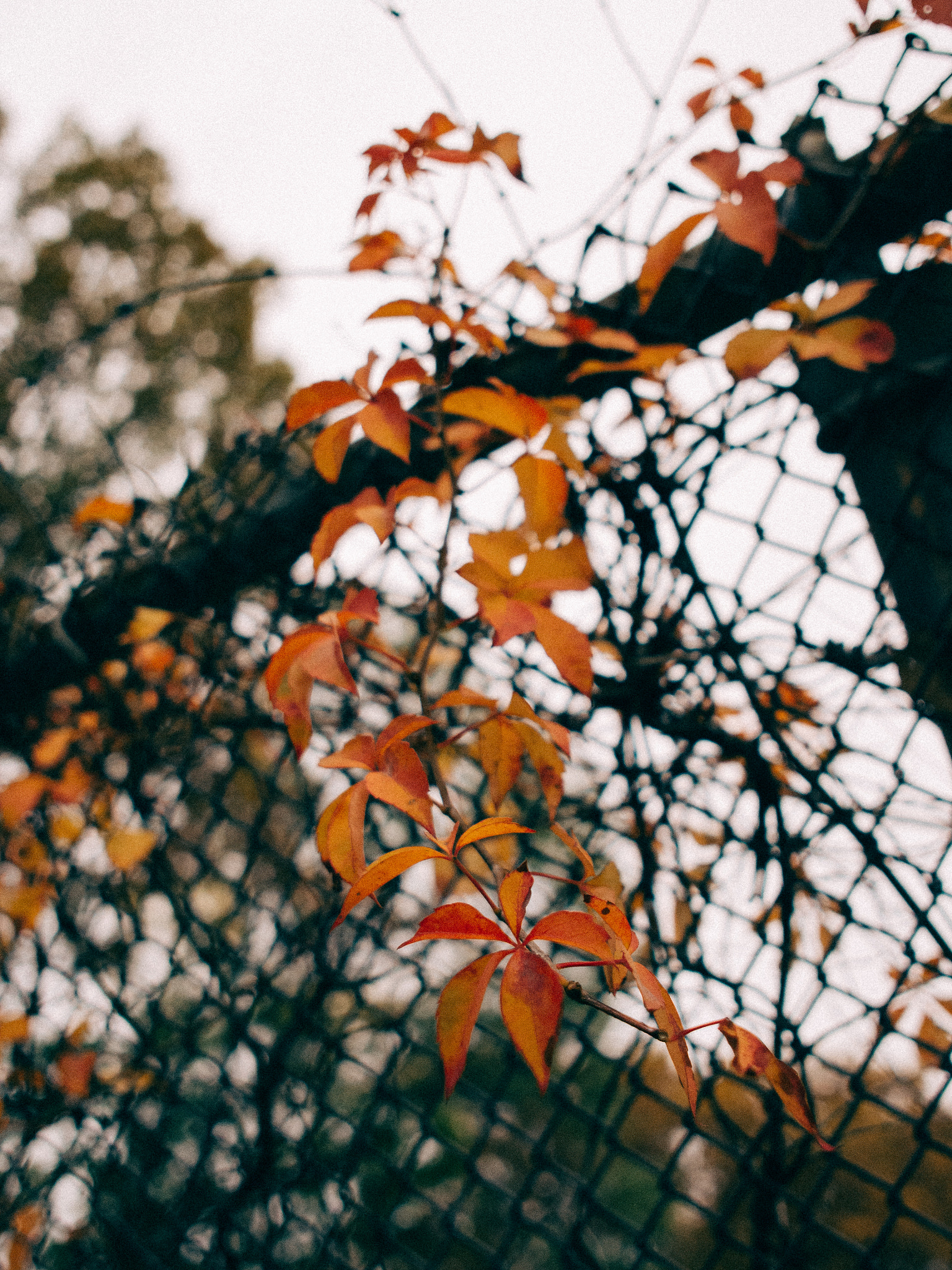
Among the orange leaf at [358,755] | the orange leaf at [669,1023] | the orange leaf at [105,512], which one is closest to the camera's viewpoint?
the orange leaf at [669,1023]

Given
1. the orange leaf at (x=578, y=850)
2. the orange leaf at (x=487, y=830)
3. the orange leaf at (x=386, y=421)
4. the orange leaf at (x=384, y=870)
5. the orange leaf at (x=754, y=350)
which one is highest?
the orange leaf at (x=754, y=350)

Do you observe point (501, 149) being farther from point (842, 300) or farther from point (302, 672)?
point (302, 672)

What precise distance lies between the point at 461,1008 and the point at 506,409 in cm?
46

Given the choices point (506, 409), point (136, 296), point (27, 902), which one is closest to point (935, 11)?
point (506, 409)

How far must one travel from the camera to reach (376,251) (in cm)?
78

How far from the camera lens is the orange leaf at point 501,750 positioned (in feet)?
2.06

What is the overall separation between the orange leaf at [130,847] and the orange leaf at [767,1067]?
3.45ft

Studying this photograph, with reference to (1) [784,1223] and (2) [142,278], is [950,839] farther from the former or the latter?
(2) [142,278]

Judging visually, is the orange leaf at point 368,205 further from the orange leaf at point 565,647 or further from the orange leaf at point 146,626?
the orange leaf at point 146,626

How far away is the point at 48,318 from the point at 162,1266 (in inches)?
411

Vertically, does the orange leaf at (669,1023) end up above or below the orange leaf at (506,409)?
below

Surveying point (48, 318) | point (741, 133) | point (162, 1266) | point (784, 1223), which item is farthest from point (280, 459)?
point (48, 318)

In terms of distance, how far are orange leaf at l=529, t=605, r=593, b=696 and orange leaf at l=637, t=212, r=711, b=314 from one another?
0.30 meters

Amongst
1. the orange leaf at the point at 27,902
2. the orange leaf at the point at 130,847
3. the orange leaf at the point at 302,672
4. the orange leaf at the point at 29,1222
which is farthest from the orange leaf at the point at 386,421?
the orange leaf at the point at 29,1222
